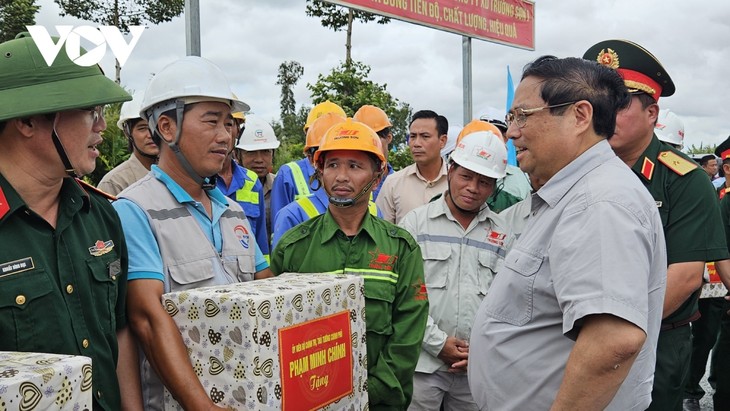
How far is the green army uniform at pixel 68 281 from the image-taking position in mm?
1656

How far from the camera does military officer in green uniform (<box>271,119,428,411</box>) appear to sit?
2719 mm

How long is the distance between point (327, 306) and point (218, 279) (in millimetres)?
481

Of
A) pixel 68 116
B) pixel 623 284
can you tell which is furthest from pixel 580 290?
pixel 68 116

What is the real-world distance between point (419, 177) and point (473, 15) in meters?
4.60

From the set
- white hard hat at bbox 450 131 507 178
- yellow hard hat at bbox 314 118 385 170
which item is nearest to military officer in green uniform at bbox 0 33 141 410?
yellow hard hat at bbox 314 118 385 170

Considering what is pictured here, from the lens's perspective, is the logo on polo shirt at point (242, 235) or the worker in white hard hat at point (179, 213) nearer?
the worker in white hard hat at point (179, 213)

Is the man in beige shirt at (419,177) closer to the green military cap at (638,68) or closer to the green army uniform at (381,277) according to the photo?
the green army uniform at (381,277)

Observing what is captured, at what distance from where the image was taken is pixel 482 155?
12.5 ft

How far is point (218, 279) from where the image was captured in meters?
2.27

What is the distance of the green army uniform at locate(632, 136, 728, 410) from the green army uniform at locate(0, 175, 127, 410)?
2.46 metres

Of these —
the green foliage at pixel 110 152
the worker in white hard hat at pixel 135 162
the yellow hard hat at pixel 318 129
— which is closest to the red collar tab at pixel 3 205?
the worker in white hard hat at pixel 135 162

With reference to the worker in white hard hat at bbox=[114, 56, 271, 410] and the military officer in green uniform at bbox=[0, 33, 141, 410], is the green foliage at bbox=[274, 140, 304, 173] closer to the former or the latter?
the worker in white hard hat at bbox=[114, 56, 271, 410]

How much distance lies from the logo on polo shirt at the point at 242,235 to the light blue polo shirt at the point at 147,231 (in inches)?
3.9

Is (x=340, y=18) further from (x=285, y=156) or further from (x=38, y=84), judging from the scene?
(x=38, y=84)
